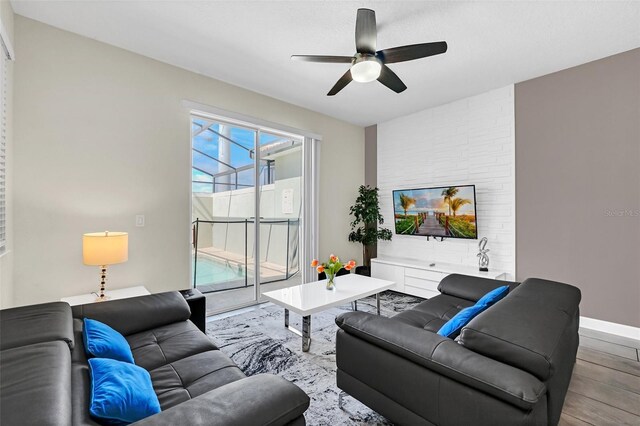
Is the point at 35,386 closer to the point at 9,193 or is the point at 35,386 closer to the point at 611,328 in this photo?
the point at 9,193

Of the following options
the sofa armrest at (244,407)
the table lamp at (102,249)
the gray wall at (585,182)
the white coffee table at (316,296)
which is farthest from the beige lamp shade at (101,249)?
the gray wall at (585,182)

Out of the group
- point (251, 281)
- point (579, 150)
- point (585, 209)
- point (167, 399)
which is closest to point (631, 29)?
point (579, 150)

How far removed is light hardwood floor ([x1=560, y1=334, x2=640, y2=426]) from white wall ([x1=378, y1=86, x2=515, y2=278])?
1.19 m

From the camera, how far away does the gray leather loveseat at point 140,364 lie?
821 mm

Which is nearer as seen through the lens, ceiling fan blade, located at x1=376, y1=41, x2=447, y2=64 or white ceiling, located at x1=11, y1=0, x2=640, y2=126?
ceiling fan blade, located at x1=376, y1=41, x2=447, y2=64

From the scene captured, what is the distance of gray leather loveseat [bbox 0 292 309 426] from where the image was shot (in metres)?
0.82

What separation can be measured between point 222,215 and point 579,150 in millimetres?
4240

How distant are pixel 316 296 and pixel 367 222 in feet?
8.33

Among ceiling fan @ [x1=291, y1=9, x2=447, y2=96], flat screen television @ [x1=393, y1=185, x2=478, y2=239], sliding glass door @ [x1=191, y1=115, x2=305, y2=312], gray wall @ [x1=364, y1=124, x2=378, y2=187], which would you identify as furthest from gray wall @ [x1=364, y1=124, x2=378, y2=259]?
ceiling fan @ [x1=291, y1=9, x2=447, y2=96]

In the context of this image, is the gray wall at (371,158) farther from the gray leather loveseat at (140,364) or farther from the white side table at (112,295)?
the gray leather loveseat at (140,364)

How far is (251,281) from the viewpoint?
4.19 metres

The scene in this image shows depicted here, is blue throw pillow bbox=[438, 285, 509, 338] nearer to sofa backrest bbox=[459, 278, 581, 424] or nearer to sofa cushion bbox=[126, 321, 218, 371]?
sofa backrest bbox=[459, 278, 581, 424]

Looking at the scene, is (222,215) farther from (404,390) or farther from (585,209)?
(585,209)

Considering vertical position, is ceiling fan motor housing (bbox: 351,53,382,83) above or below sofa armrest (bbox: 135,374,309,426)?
above
